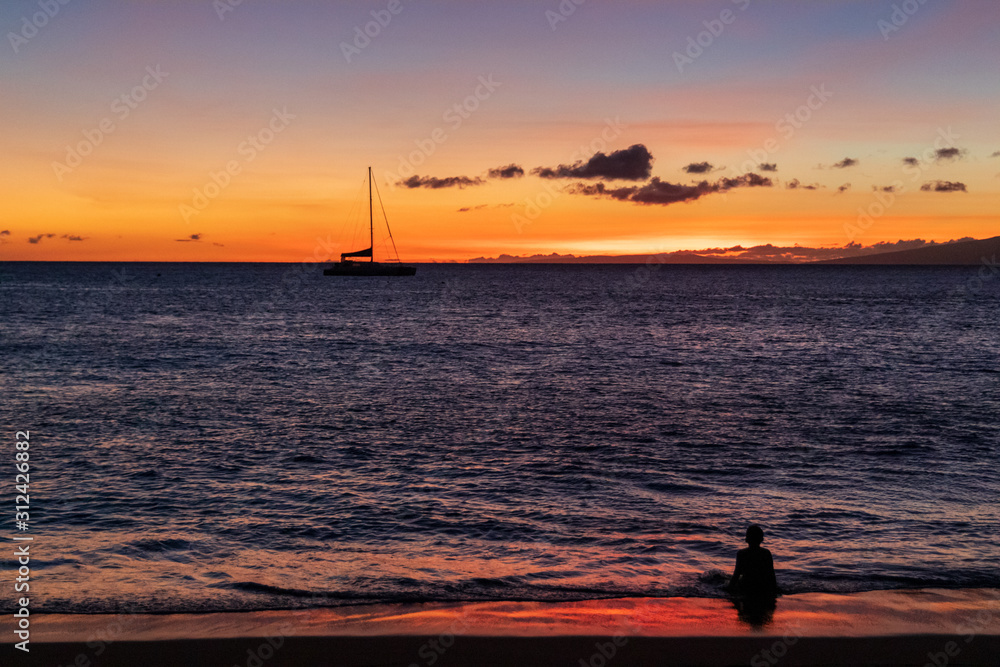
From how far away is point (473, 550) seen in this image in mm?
13680

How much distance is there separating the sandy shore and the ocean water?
0.70 meters

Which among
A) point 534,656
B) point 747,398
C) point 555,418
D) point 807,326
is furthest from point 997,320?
point 534,656

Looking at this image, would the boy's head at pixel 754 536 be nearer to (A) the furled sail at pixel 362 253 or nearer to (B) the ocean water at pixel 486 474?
(B) the ocean water at pixel 486 474

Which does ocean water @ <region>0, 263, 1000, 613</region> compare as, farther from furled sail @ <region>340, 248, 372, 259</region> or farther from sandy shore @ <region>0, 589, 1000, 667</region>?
furled sail @ <region>340, 248, 372, 259</region>

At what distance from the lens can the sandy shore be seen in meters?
9.03

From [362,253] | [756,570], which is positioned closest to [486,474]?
[756,570]

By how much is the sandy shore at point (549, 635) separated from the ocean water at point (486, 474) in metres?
0.70

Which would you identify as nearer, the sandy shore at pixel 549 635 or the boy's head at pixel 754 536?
the sandy shore at pixel 549 635

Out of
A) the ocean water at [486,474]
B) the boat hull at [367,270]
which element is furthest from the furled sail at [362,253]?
the ocean water at [486,474]

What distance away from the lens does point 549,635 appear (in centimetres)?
972

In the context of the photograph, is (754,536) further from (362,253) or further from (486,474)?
(362,253)

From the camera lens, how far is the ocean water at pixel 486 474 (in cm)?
1252

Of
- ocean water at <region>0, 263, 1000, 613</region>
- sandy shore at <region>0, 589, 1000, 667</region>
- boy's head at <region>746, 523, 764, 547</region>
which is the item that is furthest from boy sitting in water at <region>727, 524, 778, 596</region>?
ocean water at <region>0, 263, 1000, 613</region>

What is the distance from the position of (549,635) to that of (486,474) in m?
9.79
